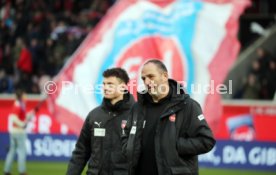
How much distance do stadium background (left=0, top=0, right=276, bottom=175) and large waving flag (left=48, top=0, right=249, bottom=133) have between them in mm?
5732

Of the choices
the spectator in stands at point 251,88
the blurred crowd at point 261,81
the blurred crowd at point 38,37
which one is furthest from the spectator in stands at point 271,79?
the blurred crowd at point 38,37

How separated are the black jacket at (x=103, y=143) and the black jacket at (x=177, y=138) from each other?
140 cm

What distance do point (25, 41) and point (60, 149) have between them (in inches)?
255

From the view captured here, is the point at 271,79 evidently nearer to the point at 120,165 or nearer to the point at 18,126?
the point at 18,126

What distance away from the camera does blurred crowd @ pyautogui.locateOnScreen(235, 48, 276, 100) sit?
23328 millimetres

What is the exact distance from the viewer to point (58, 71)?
2531 centimetres

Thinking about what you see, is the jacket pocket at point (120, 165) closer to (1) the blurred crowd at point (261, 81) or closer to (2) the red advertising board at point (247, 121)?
(2) the red advertising board at point (247, 121)

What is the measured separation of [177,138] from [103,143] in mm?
1799

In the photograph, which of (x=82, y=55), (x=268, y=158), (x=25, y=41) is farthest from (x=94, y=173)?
(x=25, y=41)

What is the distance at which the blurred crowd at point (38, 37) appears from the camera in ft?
83.7

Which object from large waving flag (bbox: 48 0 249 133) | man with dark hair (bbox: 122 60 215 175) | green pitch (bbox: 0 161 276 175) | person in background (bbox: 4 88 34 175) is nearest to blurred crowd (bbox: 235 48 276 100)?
green pitch (bbox: 0 161 276 175)

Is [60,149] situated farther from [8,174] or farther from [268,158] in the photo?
[268,158]

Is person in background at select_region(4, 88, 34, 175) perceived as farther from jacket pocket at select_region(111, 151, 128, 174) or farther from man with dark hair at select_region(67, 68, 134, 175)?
jacket pocket at select_region(111, 151, 128, 174)

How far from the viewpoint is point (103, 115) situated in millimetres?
9359
